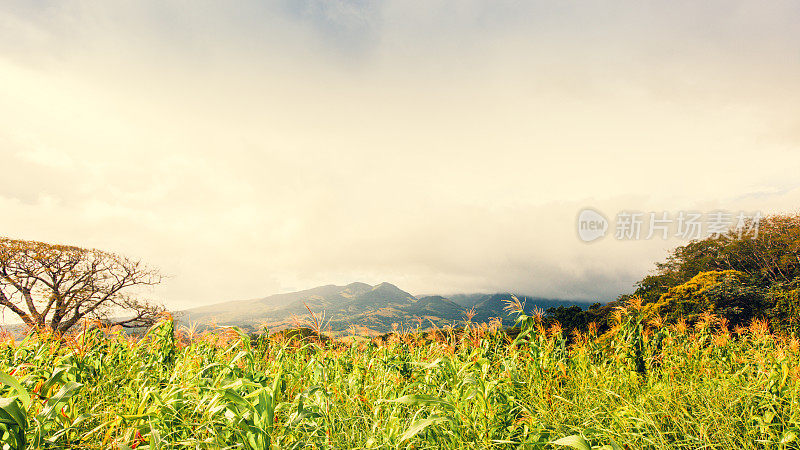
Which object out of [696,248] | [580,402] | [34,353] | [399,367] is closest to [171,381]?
[399,367]

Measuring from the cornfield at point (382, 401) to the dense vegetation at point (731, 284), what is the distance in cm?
315

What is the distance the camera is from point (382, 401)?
9.09ft

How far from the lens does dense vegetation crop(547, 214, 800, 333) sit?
12484mm

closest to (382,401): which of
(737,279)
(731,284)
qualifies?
(731,284)

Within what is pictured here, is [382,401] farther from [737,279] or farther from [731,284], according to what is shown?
[737,279]

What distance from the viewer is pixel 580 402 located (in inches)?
128

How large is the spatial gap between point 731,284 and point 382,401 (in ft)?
58.9

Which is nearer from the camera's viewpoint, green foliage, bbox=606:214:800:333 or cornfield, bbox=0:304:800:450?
cornfield, bbox=0:304:800:450

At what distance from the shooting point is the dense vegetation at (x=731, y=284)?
12484mm

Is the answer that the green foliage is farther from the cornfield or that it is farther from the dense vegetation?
the cornfield

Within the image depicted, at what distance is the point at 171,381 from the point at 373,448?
2196 millimetres

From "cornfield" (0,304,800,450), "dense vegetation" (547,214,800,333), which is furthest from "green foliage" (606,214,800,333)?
"cornfield" (0,304,800,450)

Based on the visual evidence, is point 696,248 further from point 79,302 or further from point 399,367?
point 79,302

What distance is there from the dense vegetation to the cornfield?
3147mm
